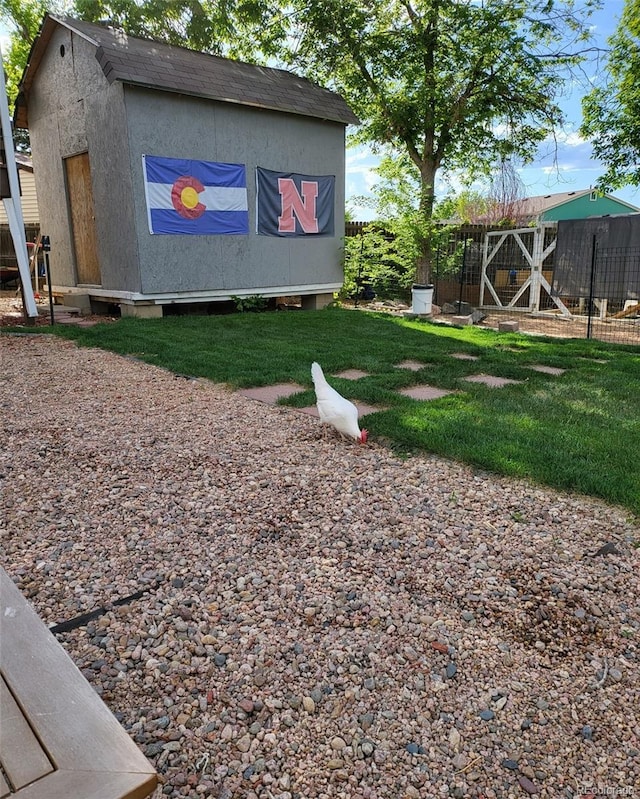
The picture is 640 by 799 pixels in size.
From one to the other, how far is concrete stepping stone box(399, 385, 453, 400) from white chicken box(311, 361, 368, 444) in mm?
1132

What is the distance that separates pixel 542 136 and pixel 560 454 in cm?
1254

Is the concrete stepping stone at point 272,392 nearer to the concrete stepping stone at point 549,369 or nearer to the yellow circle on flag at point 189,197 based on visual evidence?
the concrete stepping stone at point 549,369

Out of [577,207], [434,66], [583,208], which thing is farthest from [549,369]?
[583,208]

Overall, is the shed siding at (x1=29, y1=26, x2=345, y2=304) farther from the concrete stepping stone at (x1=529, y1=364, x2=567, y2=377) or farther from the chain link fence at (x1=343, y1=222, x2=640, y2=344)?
the concrete stepping stone at (x1=529, y1=364, x2=567, y2=377)

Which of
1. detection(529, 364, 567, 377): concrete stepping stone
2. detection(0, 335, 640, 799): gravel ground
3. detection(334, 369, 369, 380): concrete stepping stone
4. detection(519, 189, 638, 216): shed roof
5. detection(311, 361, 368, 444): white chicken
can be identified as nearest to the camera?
detection(0, 335, 640, 799): gravel ground

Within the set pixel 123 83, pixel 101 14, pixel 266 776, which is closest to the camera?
pixel 266 776

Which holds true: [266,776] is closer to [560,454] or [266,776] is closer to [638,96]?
[560,454]

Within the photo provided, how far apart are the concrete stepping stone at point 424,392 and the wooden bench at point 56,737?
3424 millimetres

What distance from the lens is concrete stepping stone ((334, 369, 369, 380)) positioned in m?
4.90

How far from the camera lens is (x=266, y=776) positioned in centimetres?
127

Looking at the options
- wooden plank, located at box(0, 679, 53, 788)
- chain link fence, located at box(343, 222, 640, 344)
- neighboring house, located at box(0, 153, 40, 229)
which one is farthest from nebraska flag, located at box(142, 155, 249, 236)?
neighboring house, located at box(0, 153, 40, 229)

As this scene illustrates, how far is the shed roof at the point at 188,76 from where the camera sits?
774cm

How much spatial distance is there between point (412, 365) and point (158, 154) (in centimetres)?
532

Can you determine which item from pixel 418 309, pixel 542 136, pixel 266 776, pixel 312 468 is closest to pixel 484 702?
pixel 266 776
